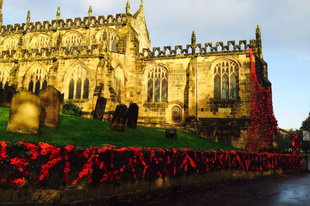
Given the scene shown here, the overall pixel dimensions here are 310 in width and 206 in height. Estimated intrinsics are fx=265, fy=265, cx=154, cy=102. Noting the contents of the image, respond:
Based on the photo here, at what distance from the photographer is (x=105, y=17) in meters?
35.7

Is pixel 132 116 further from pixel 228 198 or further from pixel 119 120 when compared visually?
pixel 228 198

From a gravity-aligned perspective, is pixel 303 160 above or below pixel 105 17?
below

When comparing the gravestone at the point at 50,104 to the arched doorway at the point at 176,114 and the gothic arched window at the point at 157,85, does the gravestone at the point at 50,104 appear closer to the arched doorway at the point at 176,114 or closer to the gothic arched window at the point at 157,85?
the arched doorway at the point at 176,114

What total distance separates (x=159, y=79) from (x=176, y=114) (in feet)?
14.5

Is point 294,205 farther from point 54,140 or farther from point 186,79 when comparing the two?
point 186,79

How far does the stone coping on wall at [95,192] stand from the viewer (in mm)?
6148

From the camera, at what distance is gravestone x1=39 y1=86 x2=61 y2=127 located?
37.9ft

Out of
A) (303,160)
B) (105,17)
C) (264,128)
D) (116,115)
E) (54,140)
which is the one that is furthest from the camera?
(105,17)

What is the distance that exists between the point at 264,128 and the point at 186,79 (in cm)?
922

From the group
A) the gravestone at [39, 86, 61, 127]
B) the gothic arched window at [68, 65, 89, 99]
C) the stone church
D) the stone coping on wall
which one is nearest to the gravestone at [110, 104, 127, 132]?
the gravestone at [39, 86, 61, 127]

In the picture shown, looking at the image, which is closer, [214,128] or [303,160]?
[303,160]

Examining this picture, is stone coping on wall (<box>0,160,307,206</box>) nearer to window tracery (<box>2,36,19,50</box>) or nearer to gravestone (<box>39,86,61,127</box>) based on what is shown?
gravestone (<box>39,86,61,127</box>)

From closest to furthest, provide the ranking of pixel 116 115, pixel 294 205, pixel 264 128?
pixel 294 205, pixel 116 115, pixel 264 128

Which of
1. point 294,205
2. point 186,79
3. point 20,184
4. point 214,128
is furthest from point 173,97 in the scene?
point 20,184
